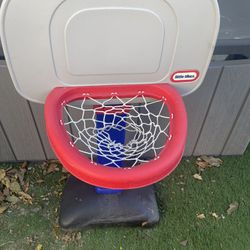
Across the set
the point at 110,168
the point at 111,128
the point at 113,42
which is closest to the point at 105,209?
the point at 111,128

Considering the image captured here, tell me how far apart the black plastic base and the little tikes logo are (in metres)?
0.59

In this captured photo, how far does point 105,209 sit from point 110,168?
22.7 inches

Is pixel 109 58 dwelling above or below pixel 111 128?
above

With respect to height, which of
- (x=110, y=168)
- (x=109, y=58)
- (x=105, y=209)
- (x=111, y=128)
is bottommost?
(x=105, y=209)

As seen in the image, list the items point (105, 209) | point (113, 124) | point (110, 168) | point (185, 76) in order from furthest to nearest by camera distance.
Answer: point (105, 209) → point (113, 124) → point (185, 76) → point (110, 168)

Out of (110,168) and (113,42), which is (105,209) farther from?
(113,42)

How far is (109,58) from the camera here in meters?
0.77

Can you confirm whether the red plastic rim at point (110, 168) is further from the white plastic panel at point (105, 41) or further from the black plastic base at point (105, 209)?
the black plastic base at point (105, 209)

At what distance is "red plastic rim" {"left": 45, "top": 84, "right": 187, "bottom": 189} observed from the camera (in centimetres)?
70

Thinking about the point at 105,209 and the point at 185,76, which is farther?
the point at 105,209

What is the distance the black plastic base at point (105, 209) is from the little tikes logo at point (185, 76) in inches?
23.0

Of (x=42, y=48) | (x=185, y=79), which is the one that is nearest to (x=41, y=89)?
(x=42, y=48)

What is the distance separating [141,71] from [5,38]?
305 millimetres

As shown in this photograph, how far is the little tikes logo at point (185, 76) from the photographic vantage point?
827 mm
